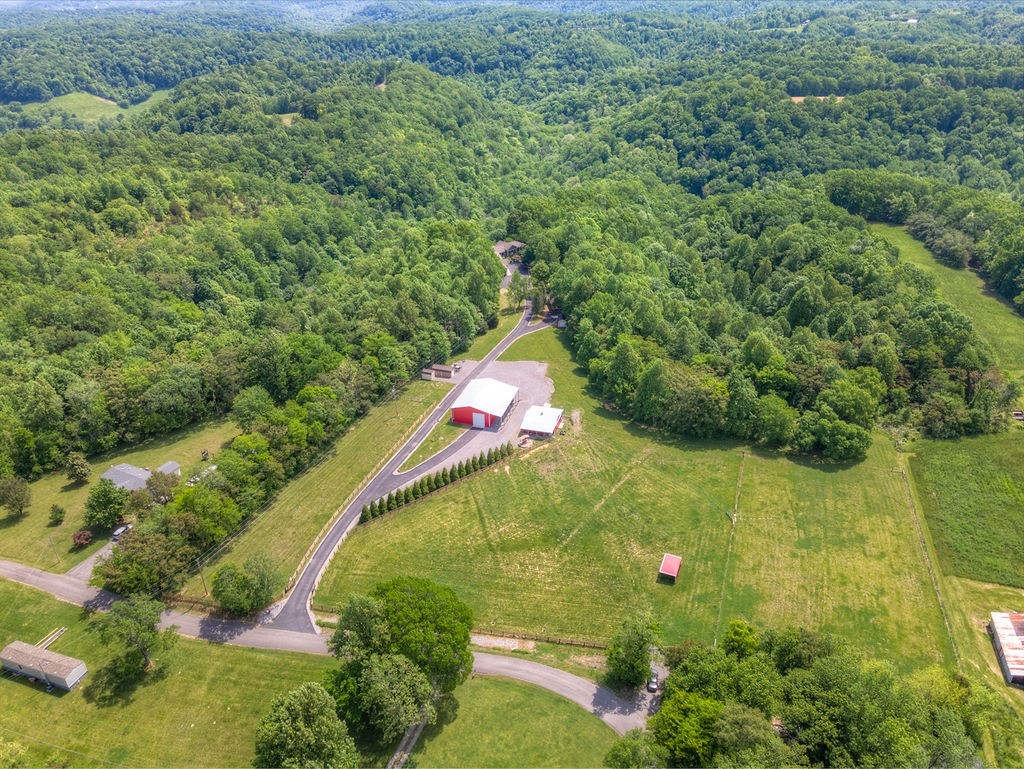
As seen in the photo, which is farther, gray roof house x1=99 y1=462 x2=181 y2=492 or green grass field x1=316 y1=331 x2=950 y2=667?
gray roof house x1=99 y1=462 x2=181 y2=492

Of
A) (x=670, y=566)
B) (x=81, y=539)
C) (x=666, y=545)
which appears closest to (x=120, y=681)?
(x=81, y=539)

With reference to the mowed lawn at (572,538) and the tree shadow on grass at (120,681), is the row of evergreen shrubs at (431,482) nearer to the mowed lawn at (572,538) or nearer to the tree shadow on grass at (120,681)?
the mowed lawn at (572,538)

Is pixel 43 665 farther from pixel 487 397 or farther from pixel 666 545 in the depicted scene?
pixel 666 545

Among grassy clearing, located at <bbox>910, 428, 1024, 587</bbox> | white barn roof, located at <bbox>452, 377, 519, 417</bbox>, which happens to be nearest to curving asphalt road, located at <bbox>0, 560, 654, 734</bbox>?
white barn roof, located at <bbox>452, 377, 519, 417</bbox>

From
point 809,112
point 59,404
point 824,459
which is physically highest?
point 809,112

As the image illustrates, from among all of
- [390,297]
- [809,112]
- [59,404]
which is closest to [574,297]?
[390,297]

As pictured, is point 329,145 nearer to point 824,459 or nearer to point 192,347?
point 192,347

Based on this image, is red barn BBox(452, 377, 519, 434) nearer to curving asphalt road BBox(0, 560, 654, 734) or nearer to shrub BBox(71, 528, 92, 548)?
curving asphalt road BBox(0, 560, 654, 734)
